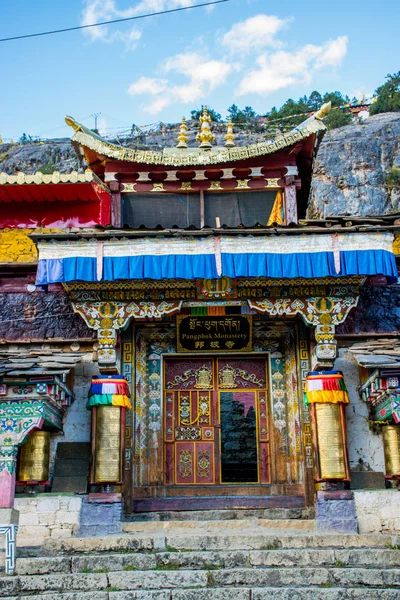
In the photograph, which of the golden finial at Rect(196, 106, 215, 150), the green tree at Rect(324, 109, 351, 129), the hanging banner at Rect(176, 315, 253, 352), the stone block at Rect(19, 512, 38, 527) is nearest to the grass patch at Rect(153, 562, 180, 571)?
the stone block at Rect(19, 512, 38, 527)

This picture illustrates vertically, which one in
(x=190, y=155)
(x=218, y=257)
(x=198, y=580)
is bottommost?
(x=198, y=580)

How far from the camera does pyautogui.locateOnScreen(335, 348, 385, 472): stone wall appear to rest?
1135 cm

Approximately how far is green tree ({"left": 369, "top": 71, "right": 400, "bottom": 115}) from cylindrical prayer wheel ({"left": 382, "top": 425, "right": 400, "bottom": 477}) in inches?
1607

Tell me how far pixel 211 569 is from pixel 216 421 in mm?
4705

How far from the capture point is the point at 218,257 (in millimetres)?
10945

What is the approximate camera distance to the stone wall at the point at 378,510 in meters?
10.3

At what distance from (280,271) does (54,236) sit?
3594 millimetres

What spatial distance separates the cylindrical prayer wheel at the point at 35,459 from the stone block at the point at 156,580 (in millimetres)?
3769

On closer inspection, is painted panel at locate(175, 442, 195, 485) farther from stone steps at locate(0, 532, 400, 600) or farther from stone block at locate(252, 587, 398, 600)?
stone block at locate(252, 587, 398, 600)

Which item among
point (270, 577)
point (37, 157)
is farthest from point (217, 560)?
point (37, 157)

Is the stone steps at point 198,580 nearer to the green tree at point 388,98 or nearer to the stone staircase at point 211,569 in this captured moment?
the stone staircase at point 211,569

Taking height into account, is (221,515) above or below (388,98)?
below

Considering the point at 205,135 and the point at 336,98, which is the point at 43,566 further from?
the point at 336,98

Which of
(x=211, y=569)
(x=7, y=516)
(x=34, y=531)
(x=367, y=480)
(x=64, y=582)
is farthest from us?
(x=367, y=480)
